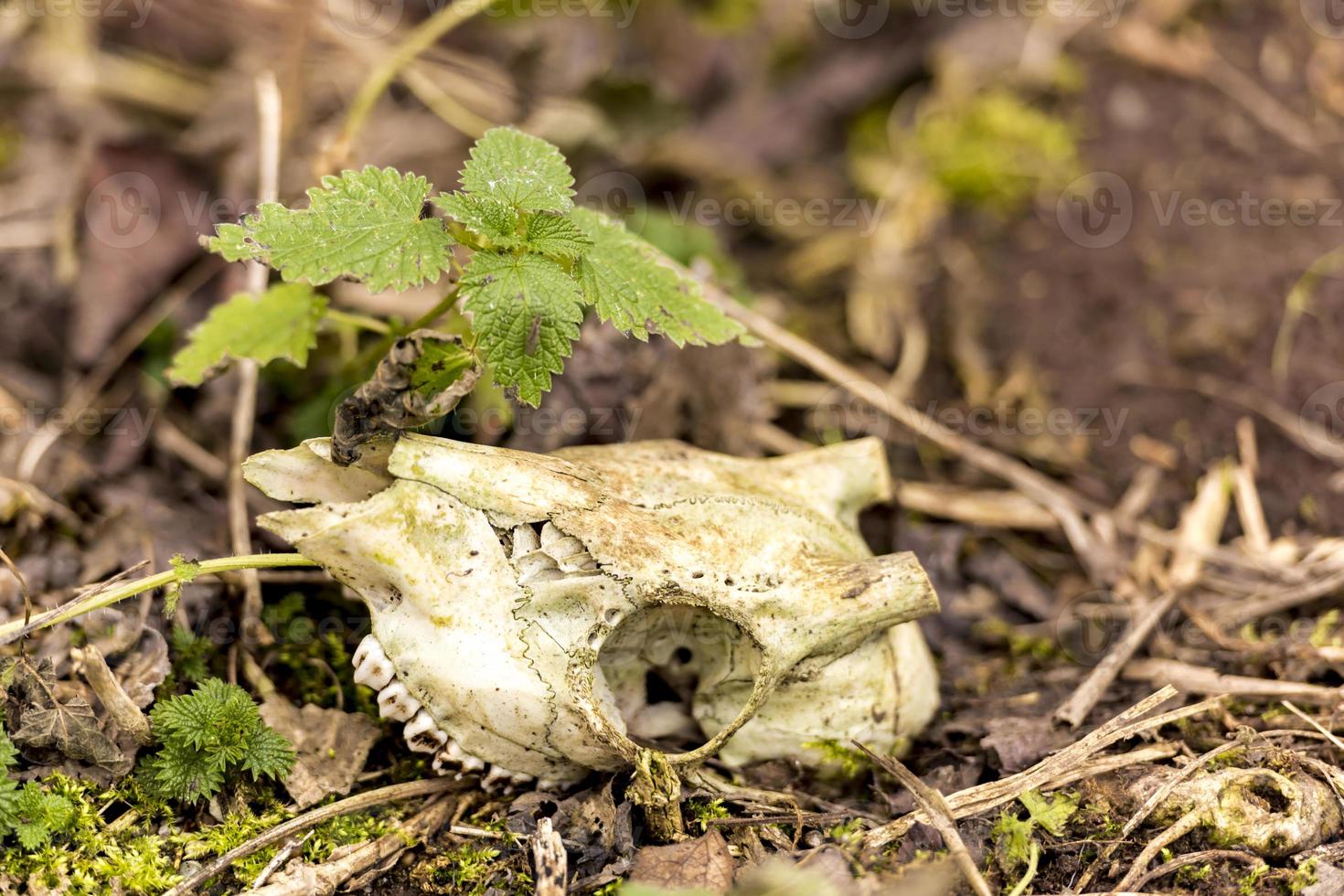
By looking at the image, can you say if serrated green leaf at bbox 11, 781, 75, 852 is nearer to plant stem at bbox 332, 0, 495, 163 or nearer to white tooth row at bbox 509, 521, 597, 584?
white tooth row at bbox 509, 521, 597, 584

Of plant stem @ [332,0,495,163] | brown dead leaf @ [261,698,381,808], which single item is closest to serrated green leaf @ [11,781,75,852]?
brown dead leaf @ [261,698,381,808]

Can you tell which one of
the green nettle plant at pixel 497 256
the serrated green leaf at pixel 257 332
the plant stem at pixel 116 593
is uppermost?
the green nettle plant at pixel 497 256

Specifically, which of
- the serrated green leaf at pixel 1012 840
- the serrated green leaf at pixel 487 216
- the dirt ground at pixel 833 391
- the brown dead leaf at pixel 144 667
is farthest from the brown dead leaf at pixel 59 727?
the serrated green leaf at pixel 1012 840

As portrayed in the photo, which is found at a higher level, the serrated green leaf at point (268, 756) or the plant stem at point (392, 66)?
the plant stem at point (392, 66)

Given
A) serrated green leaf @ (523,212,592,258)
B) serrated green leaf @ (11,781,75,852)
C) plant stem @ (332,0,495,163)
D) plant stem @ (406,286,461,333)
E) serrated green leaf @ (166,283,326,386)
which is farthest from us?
plant stem @ (332,0,495,163)

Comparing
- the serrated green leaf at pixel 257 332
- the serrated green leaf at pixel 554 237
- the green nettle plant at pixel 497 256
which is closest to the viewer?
the green nettle plant at pixel 497 256

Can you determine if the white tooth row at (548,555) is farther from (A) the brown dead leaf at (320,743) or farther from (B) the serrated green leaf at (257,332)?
(B) the serrated green leaf at (257,332)
